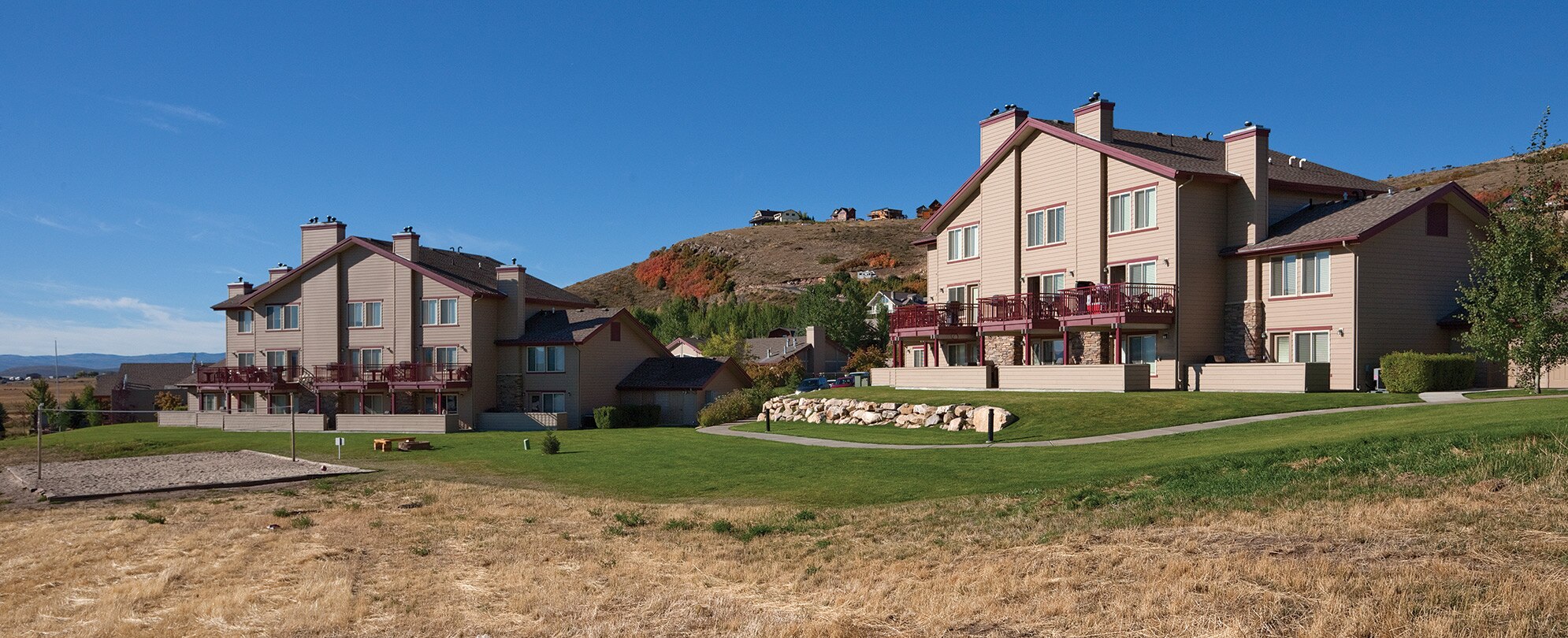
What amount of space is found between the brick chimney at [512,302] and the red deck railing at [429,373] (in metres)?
3.66

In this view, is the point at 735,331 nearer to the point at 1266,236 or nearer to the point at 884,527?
the point at 1266,236

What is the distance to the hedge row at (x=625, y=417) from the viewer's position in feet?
180

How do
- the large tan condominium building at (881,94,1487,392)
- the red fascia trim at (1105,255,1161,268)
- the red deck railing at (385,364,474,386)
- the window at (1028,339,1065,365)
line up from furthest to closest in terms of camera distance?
the red deck railing at (385,364,474,386)
the window at (1028,339,1065,365)
the red fascia trim at (1105,255,1161,268)
the large tan condominium building at (881,94,1487,392)

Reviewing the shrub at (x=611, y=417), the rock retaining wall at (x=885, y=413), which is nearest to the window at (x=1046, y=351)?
the rock retaining wall at (x=885, y=413)

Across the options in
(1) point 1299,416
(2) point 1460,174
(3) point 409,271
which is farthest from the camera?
(2) point 1460,174

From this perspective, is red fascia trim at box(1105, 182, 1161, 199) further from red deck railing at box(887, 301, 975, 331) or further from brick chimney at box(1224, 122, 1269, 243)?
red deck railing at box(887, 301, 975, 331)

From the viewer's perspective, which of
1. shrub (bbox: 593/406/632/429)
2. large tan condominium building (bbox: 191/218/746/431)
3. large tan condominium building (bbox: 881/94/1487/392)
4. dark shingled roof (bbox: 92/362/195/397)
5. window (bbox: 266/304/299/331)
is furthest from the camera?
dark shingled roof (bbox: 92/362/195/397)

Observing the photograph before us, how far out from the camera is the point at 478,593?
15.0m

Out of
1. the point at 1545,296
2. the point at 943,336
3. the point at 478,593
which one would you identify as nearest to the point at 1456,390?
the point at 1545,296

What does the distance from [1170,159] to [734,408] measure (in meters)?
22.4

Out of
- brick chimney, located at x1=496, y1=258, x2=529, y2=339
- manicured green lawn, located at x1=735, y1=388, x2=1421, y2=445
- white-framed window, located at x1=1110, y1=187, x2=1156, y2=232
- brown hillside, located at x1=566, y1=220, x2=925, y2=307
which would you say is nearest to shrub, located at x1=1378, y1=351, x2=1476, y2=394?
manicured green lawn, located at x1=735, y1=388, x2=1421, y2=445

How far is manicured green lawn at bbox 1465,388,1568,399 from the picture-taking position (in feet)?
98.1

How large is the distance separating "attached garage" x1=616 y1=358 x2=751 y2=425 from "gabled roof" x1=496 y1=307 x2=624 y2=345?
3.37 meters

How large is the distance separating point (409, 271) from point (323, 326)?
262 inches
